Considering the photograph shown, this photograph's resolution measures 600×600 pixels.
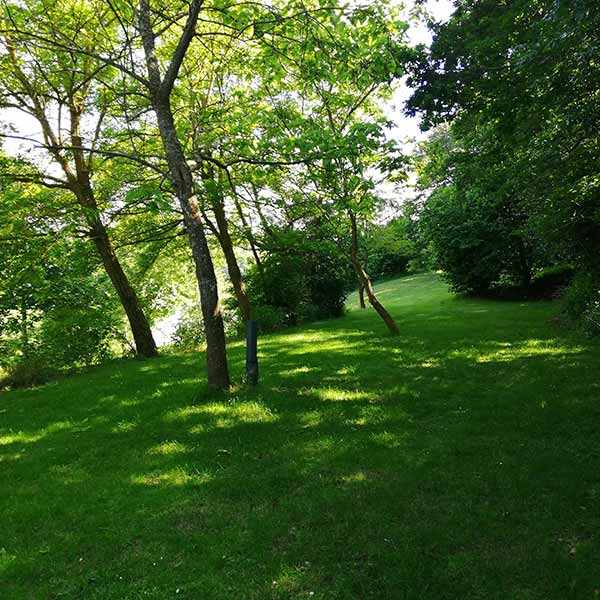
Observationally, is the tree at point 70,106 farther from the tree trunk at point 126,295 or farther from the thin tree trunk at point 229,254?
the thin tree trunk at point 229,254

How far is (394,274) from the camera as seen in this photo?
45656 mm

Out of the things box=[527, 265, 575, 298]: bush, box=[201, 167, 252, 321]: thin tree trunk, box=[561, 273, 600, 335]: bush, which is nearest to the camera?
box=[561, 273, 600, 335]: bush

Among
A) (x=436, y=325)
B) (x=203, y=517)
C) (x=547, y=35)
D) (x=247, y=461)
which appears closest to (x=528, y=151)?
(x=547, y=35)

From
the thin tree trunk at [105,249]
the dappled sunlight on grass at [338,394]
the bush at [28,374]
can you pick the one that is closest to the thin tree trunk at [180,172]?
the dappled sunlight on grass at [338,394]

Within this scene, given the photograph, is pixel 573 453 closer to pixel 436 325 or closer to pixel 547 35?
pixel 547 35

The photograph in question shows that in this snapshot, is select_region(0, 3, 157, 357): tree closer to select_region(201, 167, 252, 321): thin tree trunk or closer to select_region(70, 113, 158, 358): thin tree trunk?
select_region(70, 113, 158, 358): thin tree trunk

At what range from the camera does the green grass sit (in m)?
3.19

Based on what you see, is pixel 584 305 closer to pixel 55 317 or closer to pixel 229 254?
pixel 229 254

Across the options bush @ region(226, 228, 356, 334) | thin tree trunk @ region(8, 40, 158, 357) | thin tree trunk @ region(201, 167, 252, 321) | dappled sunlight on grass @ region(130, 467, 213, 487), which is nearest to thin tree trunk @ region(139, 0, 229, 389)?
dappled sunlight on grass @ region(130, 467, 213, 487)

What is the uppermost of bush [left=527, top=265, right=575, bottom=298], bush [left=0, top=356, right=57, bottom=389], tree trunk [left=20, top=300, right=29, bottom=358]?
tree trunk [left=20, top=300, right=29, bottom=358]

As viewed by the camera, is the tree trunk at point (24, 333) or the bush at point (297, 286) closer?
the tree trunk at point (24, 333)

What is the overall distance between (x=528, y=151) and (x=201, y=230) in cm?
736

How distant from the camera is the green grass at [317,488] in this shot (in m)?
3.19

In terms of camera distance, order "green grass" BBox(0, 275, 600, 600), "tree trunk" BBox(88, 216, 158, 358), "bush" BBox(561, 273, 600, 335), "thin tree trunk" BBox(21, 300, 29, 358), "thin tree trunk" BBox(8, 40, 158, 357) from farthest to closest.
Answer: "thin tree trunk" BBox(21, 300, 29, 358)
"tree trunk" BBox(88, 216, 158, 358)
"thin tree trunk" BBox(8, 40, 158, 357)
"bush" BBox(561, 273, 600, 335)
"green grass" BBox(0, 275, 600, 600)
